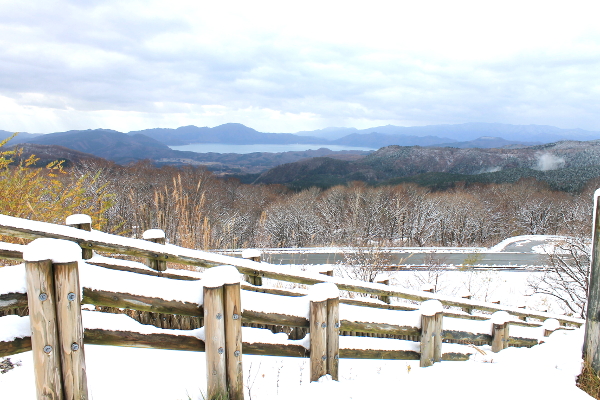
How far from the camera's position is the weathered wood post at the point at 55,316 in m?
1.79

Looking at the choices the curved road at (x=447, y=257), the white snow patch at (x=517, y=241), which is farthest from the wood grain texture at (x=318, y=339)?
the white snow patch at (x=517, y=241)

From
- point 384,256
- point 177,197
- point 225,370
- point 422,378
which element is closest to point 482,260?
point 384,256

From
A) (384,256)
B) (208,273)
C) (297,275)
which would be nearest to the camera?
(208,273)

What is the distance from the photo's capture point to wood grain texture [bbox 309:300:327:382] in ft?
8.85

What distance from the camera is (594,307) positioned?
3.08 m

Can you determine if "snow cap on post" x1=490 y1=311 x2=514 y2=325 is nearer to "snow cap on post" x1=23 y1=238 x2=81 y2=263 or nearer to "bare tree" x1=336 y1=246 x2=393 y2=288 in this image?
"snow cap on post" x1=23 y1=238 x2=81 y2=263

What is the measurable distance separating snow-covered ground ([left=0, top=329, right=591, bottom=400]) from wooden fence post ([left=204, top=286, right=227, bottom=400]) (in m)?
0.28

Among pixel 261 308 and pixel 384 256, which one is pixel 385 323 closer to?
pixel 261 308

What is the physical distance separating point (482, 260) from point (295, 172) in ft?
362

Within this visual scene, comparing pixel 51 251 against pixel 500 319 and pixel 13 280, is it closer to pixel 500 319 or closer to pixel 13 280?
pixel 13 280

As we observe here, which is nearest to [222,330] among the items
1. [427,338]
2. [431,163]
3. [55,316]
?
[55,316]

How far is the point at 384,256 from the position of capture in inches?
715

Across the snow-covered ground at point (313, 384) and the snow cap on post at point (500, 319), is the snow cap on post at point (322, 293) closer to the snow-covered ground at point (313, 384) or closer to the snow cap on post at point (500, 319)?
the snow-covered ground at point (313, 384)

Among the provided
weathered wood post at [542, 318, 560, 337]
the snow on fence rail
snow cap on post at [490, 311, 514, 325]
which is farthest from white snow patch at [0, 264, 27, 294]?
weathered wood post at [542, 318, 560, 337]
